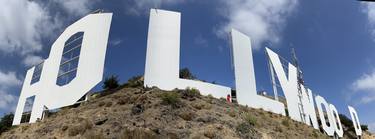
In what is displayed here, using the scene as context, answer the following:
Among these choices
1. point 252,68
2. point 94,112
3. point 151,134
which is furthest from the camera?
point 252,68

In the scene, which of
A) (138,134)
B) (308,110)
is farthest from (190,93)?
(308,110)

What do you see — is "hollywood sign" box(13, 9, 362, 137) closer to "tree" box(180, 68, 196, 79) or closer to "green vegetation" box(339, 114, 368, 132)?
"tree" box(180, 68, 196, 79)

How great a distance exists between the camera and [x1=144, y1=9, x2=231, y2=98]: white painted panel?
19094 mm

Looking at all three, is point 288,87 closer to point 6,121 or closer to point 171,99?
point 171,99

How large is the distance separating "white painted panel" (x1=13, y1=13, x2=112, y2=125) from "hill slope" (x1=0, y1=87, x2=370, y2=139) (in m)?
0.96

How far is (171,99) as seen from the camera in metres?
17.5

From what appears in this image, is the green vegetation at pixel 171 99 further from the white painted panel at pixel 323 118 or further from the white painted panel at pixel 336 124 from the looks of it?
the white painted panel at pixel 336 124

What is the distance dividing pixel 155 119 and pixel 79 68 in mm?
6832

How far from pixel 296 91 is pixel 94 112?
17439mm

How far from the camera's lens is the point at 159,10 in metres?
21.1

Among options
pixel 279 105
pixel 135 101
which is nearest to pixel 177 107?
pixel 135 101

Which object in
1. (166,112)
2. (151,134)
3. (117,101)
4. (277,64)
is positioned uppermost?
(277,64)

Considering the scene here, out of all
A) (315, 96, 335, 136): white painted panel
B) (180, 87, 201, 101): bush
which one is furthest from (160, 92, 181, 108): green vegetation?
(315, 96, 335, 136): white painted panel

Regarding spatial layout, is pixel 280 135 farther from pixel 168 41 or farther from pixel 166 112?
pixel 168 41
